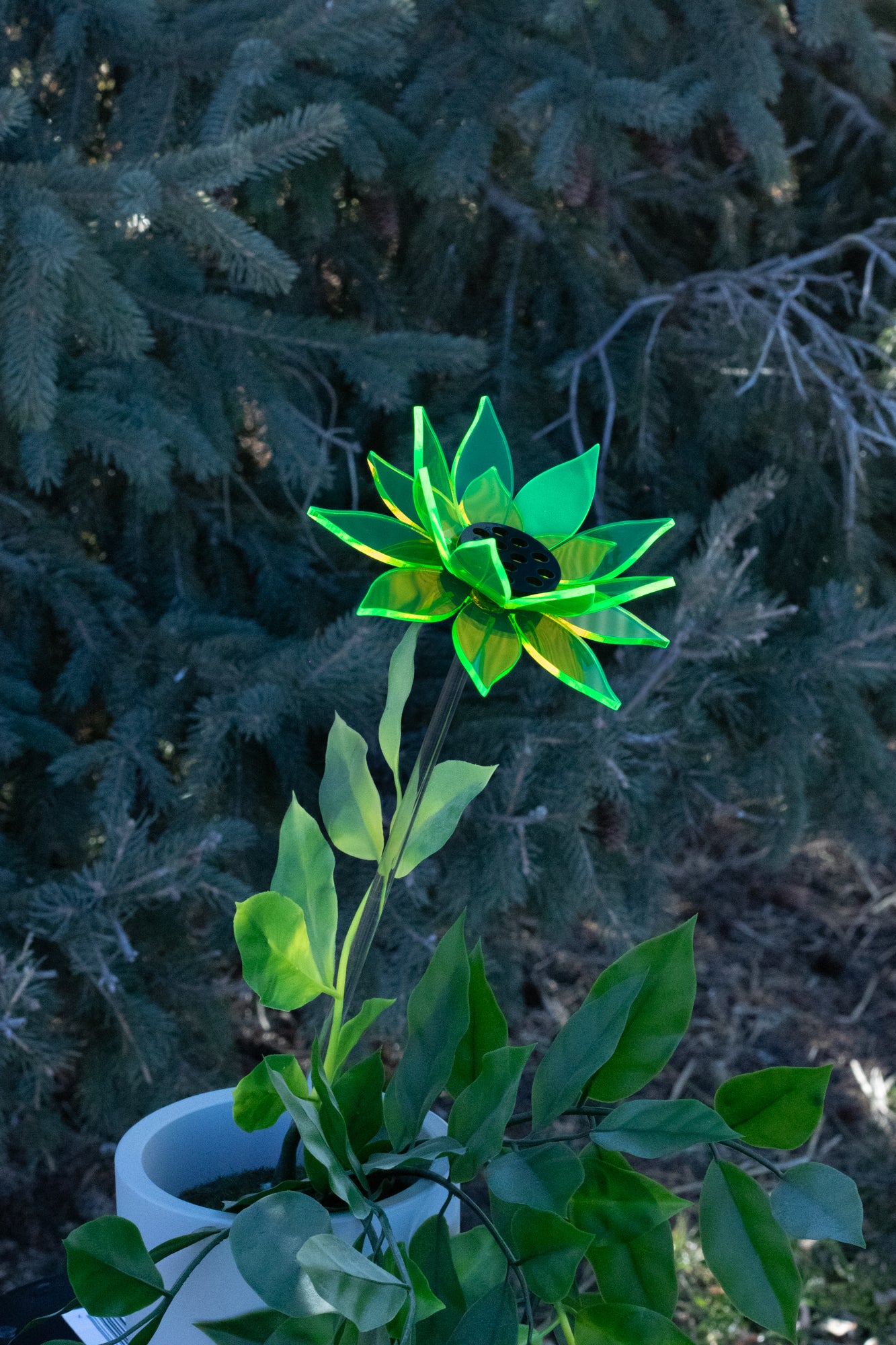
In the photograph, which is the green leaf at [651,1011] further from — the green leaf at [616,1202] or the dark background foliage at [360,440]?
the dark background foliage at [360,440]

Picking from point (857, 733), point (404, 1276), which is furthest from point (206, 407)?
point (404, 1276)

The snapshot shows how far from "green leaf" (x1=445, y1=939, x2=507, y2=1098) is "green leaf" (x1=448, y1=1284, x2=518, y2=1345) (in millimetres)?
82

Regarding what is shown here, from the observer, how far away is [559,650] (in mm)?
363

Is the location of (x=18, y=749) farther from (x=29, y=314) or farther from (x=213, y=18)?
(x=213, y=18)

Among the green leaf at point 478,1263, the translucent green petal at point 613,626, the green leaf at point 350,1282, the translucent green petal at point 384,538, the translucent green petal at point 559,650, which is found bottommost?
the green leaf at point 478,1263

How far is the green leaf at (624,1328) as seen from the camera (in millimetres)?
332

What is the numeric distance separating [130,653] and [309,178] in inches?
19.4

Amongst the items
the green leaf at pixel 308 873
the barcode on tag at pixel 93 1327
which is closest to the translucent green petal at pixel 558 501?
the green leaf at pixel 308 873

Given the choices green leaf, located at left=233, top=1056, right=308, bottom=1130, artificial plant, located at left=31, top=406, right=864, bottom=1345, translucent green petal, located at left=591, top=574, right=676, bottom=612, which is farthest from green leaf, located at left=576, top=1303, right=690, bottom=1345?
translucent green petal, located at left=591, top=574, right=676, bottom=612

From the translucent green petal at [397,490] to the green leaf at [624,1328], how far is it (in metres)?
0.26

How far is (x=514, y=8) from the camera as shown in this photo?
1116 millimetres

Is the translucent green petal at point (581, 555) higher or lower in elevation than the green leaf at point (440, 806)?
higher

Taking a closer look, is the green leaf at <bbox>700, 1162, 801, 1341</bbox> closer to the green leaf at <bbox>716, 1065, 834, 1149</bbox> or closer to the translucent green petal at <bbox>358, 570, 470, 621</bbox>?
the green leaf at <bbox>716, 1065, 834, 1149</bbox>

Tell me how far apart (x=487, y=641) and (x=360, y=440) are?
97 centimetres
